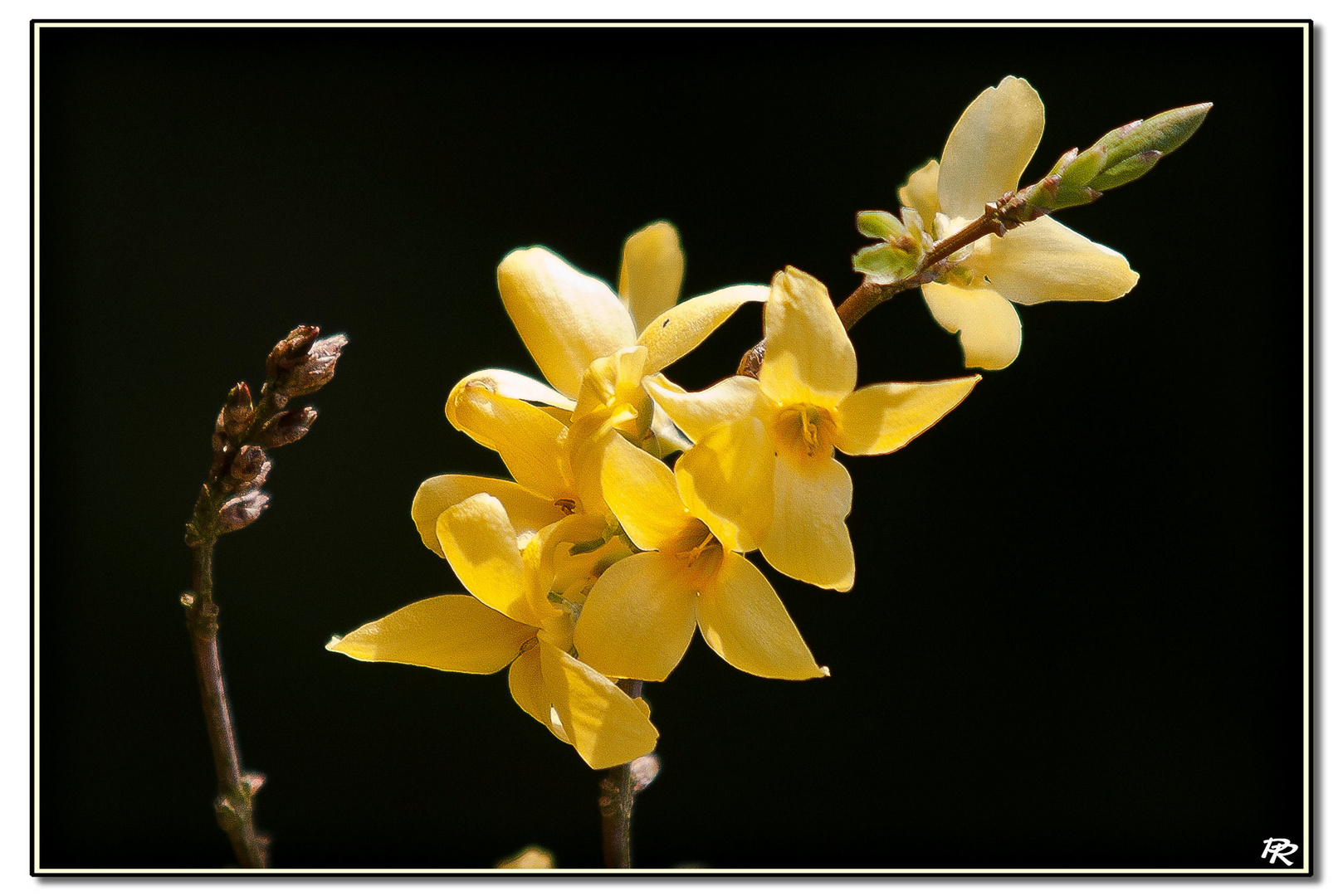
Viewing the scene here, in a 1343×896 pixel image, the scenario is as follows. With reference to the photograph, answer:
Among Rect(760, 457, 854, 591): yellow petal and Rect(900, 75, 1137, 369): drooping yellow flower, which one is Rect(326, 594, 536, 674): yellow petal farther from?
Rect(900, 75, 1137, 369): drooping yellow flower

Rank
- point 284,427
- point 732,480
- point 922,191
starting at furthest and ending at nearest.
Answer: point 922,191 → point 284,427 → point 732,480

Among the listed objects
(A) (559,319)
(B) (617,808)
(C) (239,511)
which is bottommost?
(B) (617,808)

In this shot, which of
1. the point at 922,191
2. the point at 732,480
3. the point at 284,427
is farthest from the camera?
the point at 922,191

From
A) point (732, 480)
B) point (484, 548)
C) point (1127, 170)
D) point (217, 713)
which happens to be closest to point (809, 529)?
point (732, 480)

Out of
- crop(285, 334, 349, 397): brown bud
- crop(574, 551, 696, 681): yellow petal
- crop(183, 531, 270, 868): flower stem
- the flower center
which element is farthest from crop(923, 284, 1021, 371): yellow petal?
crop(183, 531, 270, 868): flower stem

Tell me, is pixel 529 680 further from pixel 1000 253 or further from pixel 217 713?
pixel 1000 253

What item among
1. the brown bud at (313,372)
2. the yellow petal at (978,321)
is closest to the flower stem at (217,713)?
the brown bud at (313,372)
